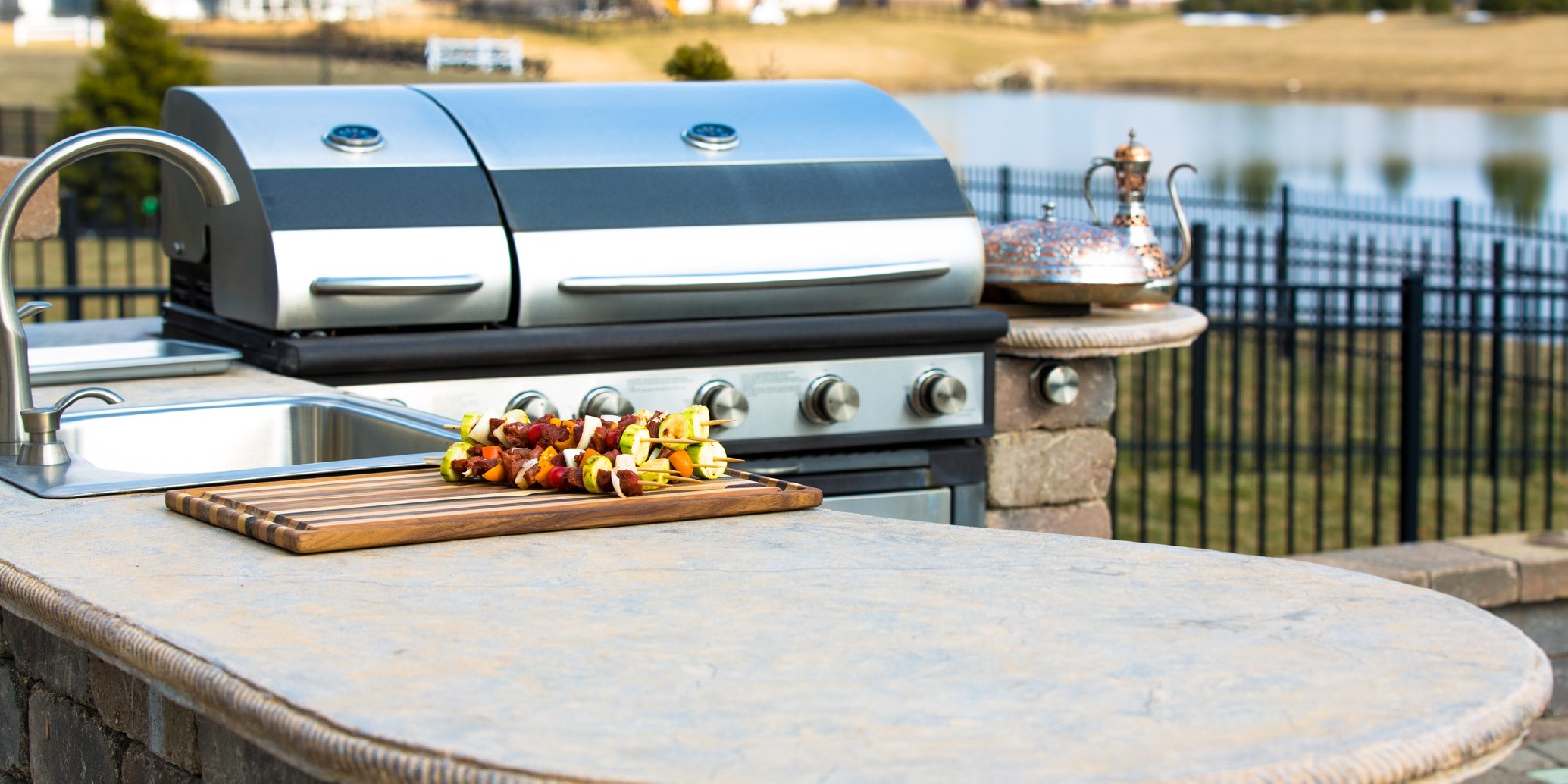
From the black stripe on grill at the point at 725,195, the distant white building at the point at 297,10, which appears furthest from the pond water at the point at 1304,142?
the black stripe on grill at the point at 725,195

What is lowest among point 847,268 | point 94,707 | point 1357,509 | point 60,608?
point 1357,509

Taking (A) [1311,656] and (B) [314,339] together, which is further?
(B) [314,339]

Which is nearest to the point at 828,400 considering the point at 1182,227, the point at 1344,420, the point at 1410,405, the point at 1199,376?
the point at 1182,227

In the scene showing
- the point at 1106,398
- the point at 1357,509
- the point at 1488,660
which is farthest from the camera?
the point at 1357,509

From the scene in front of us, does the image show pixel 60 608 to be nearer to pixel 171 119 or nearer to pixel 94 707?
pixel 94 707

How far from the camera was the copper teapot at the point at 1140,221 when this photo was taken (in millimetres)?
5488

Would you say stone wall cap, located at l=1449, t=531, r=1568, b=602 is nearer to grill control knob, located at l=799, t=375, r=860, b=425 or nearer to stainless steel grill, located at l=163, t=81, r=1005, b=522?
stainless steel grill, located at l=163, t=81, r=1005, b=522

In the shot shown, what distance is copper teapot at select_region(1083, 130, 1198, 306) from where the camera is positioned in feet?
18.0

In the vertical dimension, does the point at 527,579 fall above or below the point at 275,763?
above

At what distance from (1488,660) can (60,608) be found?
1.63 meters

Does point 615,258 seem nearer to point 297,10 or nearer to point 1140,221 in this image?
point 1140,221

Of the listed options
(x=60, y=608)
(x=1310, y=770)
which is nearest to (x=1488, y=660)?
(x=1310, y=770)

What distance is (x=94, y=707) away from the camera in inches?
95.7

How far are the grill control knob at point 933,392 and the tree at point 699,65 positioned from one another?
70.6 inches
